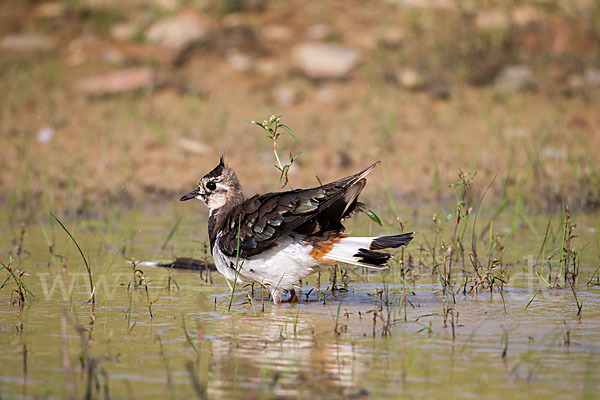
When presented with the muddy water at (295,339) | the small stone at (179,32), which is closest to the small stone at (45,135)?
the small stone at (179,32)

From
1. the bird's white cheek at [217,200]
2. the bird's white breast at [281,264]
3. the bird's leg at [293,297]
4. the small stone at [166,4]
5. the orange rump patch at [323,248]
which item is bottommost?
the bird's leg at [293,297]

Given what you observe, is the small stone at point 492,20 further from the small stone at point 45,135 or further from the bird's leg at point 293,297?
the bird's leg at point 293,297

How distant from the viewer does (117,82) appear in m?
13.8

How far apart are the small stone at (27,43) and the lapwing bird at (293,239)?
A: 991 cm

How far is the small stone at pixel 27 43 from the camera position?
1515 cm

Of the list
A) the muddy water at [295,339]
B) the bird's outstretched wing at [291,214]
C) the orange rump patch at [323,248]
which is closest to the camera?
the muddy water at [295,339]

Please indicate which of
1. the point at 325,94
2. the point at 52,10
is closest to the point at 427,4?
the point at 325,94

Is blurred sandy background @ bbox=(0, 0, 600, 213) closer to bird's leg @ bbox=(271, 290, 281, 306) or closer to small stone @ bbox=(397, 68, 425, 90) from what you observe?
small stone @ bbox=(397, 68, 425, 90)

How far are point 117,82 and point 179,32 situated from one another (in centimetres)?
174

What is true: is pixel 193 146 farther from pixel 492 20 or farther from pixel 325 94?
pixel 492 20

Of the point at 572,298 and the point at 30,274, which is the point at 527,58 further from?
the point at 30,274

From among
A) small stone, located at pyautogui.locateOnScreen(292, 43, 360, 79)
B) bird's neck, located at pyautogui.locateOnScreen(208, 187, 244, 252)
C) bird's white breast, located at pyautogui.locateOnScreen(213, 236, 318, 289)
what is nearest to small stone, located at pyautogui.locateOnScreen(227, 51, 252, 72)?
small stone, located at pyautogui.locateOnScreen(292, 43, 360, 79)

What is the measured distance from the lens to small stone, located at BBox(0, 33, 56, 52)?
1515 cm

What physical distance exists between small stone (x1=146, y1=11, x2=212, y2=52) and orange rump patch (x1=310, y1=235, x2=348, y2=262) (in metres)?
9.33
